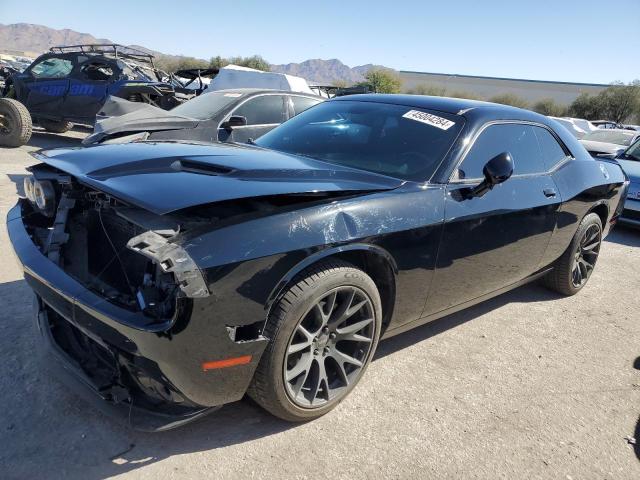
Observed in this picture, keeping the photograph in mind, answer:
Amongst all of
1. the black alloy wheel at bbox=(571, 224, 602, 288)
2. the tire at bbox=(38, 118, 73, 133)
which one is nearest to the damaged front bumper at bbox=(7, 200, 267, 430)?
the black alloy wheel at bbox=(571, 224, 602, 288)

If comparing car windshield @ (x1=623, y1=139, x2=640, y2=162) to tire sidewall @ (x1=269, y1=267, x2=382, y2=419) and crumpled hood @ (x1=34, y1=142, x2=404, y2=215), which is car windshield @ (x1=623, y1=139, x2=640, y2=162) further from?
tire sidewall @ (x1=269, y1=267, x2=382, y2=419)

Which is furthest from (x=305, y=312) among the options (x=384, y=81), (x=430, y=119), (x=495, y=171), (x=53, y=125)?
(x=384, y=81)

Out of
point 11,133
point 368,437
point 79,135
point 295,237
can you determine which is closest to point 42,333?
point 295,237

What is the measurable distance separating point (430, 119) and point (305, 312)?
5.60ft

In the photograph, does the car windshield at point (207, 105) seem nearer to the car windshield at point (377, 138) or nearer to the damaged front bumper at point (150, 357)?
the car windshield at point (377, 138)

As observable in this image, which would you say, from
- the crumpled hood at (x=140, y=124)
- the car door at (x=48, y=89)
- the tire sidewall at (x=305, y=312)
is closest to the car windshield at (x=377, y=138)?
the tire sidewall at (x=305, y=312)

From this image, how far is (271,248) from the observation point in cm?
205

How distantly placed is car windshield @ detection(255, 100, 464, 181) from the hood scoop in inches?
34.9

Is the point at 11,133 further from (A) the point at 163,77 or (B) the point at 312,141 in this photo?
(B) the point at 312,141

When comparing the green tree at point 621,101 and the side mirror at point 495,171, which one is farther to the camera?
the green tree at point 621,101

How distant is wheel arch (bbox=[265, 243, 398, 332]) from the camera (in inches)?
83.4

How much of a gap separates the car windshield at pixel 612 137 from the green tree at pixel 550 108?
3881 centimetres

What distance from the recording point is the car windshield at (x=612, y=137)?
1223 cm

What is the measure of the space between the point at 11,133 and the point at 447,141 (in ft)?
30.0
